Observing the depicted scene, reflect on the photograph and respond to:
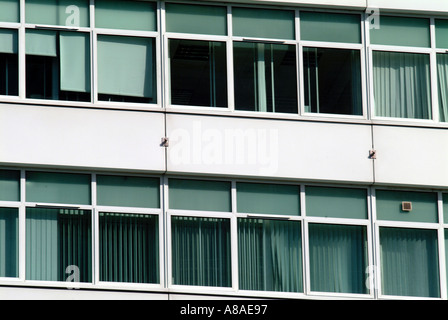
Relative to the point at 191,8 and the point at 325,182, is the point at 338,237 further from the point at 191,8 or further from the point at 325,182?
the point at 191,8

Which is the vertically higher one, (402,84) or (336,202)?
(402,84)

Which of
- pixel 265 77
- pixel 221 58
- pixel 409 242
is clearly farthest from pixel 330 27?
pixel 409 242

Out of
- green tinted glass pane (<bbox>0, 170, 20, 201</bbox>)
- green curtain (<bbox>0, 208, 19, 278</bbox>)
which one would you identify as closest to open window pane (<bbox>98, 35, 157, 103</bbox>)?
green tinted glass pane (<bbox>0, 170, 20, 201</bbox>)

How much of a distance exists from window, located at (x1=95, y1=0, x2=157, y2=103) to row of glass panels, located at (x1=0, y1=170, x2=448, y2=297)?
55.7 inches

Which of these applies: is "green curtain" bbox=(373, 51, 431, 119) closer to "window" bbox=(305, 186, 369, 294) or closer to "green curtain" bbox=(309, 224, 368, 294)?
"window" bbox=(305, 186, 369, 294)

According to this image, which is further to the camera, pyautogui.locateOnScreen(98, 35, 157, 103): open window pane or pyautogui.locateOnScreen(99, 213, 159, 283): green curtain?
pyautogui.locateOnScreen(98, 35, 157, 103): open window pane

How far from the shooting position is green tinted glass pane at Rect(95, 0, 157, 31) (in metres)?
24.8

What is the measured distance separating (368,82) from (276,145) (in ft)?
6.57

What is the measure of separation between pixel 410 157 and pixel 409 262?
164 centimetres

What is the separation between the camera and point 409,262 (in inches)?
989

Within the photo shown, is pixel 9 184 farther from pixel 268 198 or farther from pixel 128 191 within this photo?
pixel 268 198

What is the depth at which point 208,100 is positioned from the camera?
24891 millimetres
